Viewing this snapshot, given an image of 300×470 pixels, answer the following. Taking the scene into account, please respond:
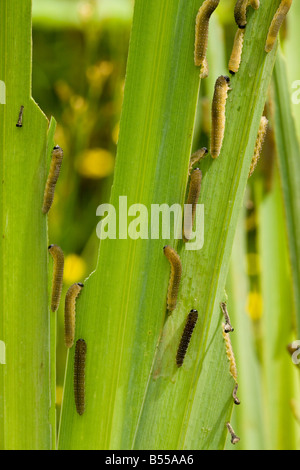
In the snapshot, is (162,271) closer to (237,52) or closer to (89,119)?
(237,52)

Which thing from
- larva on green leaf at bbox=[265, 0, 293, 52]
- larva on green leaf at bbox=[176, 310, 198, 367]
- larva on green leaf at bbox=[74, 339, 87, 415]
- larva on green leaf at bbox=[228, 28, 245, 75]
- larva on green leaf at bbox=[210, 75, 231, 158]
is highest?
larva on green leaf at bbox=[265, 0, 293, 52]

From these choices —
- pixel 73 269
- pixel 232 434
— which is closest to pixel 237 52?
pixel 232 434

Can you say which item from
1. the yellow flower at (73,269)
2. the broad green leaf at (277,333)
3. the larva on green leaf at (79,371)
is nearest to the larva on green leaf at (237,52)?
the larva on green leaf at (79,371)

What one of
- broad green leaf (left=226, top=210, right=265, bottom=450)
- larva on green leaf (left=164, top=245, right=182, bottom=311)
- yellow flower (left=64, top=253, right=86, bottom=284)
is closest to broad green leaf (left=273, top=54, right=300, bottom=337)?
broad green leaf (left=226, top=210, right=265, bottom=450)

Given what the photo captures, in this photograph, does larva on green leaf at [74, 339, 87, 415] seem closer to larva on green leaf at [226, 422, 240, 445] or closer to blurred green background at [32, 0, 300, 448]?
larva on green leaf at [226, 422, 240, 445]

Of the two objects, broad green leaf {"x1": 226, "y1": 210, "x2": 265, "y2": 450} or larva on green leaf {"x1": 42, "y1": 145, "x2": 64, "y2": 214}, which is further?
broad green leaf {"x1": 226, "y1": 210, "x2": 265, "y2": 450}
